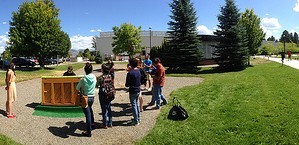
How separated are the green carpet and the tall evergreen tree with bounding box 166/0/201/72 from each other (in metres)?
16.2

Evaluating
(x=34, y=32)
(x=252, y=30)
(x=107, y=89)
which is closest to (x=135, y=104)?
(x=107, y=89)

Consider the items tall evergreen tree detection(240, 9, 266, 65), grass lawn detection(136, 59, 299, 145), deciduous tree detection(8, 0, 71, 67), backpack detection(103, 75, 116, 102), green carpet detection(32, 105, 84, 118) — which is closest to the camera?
grass lawn detection(136, 59, 299, 145)

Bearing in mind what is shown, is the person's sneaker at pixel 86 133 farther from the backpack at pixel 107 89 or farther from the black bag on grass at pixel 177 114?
the black bag on grass at pixel 177 114

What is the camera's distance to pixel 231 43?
25.3m

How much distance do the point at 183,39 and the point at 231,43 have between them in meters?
4.77

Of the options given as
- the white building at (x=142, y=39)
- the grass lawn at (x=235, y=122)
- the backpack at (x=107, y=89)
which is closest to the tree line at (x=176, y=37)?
the grass lawn at (x=235, y=122)

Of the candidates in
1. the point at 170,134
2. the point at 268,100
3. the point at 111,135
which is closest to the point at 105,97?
the point at 111,135

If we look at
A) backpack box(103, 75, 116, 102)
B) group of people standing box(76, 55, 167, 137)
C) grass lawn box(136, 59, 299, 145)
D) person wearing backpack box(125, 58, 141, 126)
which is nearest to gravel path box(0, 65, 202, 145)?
group of people standing box(76, 55, 167, 137)

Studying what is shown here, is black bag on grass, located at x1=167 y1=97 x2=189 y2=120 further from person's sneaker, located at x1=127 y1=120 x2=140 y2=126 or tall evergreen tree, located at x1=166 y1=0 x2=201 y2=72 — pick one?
tall evergreen tree, located at x1=166 y1=0 x2=201 y2=72

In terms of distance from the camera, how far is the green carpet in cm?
832

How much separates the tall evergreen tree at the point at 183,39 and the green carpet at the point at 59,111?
16.2 meters

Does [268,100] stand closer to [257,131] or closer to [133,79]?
[257,131]

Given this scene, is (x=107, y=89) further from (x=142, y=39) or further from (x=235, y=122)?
(x=142, y=39)

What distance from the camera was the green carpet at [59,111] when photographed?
8320 mm
